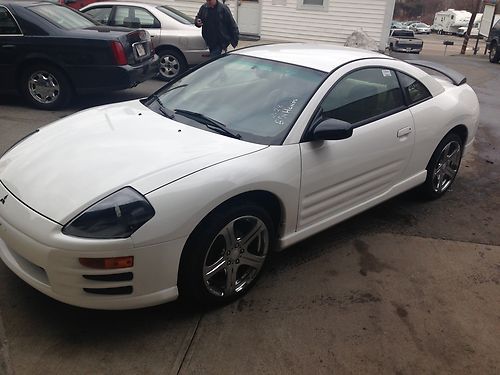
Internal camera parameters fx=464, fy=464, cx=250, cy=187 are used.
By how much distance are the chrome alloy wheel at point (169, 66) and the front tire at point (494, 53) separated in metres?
14.2

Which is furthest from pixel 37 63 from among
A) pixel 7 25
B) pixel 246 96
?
pixel 246 96

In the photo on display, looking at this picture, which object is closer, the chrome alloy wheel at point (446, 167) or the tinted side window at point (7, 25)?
the chrome alloy wheel at point (446, 167)

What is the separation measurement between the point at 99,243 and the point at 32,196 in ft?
1.69

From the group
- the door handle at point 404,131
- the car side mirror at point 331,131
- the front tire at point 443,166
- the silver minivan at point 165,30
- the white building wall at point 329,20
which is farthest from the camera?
the white building wall at point 329,20

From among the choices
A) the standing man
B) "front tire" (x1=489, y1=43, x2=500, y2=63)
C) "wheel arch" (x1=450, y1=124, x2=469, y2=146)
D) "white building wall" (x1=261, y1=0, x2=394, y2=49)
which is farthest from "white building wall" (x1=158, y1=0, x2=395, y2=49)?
"wheel arch" (x1=450, y1=124, x2=469, y2=146)

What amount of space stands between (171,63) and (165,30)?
0.62 meters

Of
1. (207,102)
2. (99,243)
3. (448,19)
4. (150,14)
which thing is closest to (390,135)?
(207,102)

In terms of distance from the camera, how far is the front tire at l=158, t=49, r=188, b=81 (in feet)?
29.6

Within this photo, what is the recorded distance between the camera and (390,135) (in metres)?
3.46

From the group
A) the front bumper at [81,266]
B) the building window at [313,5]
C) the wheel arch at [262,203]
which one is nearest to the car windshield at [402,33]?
the building window at [313,5]

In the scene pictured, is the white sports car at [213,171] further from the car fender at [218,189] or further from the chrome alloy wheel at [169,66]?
the chrome alloy wheel at [169,66]

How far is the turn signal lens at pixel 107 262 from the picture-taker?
223 cm

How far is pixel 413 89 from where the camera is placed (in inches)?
151

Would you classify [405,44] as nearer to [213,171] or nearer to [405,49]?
[405,49]
